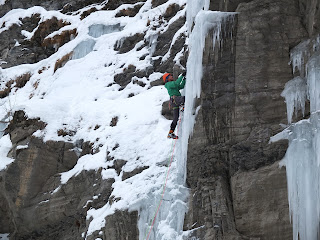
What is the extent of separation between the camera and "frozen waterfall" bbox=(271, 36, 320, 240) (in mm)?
7465

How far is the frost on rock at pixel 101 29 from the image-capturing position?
18969mm

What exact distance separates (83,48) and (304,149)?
1291 centimetres

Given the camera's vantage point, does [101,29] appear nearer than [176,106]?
No

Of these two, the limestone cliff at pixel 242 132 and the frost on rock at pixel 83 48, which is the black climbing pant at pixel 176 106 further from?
the frost on rock at pixel 83 48

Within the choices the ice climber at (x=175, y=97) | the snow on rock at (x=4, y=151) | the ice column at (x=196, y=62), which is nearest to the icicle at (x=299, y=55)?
the ice column at (x=196, y=62)

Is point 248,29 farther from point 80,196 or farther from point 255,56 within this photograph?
point 80,196

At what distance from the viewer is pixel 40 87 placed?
728 inches

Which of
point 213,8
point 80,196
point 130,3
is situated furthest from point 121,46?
point 213,8

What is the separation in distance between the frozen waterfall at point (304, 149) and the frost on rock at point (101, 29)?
1170cm

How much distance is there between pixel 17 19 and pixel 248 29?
18.1 meters

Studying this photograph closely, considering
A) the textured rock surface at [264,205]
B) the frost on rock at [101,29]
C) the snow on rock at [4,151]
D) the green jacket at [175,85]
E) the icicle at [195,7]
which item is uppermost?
the frost on rock at [101,29]

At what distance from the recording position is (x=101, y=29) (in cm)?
1928

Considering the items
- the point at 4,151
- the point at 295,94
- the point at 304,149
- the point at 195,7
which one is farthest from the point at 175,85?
the point at 4,151

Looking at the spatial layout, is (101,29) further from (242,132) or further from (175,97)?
(242,132)
